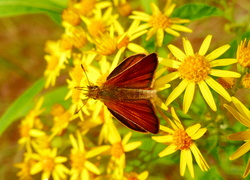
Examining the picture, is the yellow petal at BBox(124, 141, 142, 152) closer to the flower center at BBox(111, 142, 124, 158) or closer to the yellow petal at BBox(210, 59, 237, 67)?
the flower center at BBox(111, 142, 124, 158)

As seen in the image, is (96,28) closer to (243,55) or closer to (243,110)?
(243,55)

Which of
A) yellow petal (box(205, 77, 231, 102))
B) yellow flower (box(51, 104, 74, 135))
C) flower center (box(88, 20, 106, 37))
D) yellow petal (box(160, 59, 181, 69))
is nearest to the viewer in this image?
yellow petal (box(205, 77, 231, 102))

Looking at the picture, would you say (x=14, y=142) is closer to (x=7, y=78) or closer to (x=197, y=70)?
(x=7, y=78)

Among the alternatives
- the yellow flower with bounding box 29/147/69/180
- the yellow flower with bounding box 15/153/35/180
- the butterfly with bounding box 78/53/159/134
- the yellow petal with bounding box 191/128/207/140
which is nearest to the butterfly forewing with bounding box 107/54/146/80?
the butterfly with bounding box 78/53/159/134

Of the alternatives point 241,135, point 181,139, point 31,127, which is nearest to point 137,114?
point 181,139

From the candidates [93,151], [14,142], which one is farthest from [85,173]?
[14,142]

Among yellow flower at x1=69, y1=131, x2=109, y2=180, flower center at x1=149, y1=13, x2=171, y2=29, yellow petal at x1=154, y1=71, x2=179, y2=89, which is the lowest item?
yellow flower at x1=69, y1=131, x2=109, y2=180

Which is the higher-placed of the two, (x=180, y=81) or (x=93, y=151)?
(x=180, y=81)
